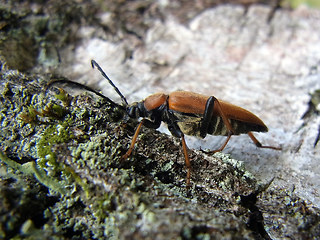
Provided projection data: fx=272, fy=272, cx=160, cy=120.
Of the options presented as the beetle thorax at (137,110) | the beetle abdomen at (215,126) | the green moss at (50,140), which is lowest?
the beetle abdomen at (215,126)

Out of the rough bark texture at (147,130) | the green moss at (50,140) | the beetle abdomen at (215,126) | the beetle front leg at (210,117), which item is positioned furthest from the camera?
the beetle abdomen at (215,126)

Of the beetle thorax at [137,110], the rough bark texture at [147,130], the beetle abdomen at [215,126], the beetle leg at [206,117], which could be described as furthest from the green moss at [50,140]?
the beetle leg at [206,117]

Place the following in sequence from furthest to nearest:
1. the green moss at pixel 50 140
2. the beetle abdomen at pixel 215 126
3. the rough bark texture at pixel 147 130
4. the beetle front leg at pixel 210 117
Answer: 1. the beetle abdomen at pixel 215 126
2. the beetle front leg at pixel 210 117
3. the green moss at pixel 50 140
4. the rough bark texture at pixel 147 130

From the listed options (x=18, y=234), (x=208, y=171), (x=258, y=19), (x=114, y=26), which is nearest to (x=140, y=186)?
(x=208, y=171)

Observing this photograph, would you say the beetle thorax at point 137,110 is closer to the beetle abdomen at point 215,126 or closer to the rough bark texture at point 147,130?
the rough bark texture at point 147,130

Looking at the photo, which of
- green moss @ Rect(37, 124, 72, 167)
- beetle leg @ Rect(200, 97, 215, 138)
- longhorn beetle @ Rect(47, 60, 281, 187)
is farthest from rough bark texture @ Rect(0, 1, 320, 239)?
beetle leg @ Rect(200, 97, 215, 138)

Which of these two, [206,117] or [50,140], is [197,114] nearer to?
[206,117]

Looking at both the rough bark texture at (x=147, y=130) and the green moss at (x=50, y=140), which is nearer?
the rough bark texture at (x=147, y=130)

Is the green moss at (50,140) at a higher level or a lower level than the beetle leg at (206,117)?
higher
